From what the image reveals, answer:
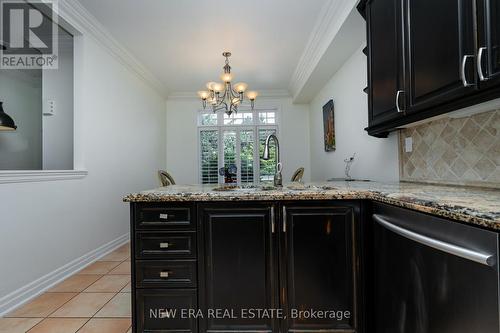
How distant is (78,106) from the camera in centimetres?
294

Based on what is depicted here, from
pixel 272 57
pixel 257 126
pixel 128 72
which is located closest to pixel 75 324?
pixel 128 72

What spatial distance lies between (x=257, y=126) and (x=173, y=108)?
6.23 ft

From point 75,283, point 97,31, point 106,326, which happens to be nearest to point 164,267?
point 106,326

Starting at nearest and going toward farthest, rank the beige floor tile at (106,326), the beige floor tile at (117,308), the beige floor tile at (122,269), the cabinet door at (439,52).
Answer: the cabinet door at (439,52), the beige floor tile at (106,326), the beige floor tile at (117,308), the beige floor tile at (122,269)

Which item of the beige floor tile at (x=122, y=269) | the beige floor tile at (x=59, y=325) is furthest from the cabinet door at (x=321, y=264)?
the beige floor tile at (x=122, y=269)

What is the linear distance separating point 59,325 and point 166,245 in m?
1.09

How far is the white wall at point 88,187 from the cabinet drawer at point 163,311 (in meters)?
1.28

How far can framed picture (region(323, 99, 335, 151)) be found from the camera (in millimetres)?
4090

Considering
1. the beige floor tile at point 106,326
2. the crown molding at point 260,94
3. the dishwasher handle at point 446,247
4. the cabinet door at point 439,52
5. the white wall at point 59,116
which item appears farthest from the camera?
the crown molding at point 260,94

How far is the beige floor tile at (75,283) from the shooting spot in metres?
2.39

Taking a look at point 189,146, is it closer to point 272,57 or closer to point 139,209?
point 272,57

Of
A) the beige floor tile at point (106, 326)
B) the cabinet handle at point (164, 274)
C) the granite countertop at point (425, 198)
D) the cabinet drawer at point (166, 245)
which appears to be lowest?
the beige floor tile at point (106, 326)

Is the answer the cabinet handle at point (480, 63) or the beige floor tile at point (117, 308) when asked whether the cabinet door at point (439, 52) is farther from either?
the beige floor tile at point (117, 308)

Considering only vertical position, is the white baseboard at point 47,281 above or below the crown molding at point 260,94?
below
